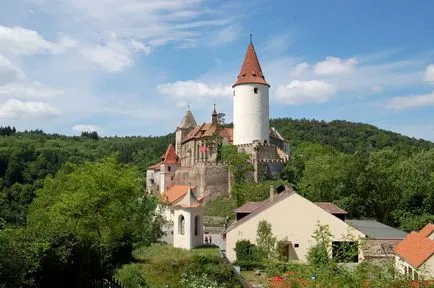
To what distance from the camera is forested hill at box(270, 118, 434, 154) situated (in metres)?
141

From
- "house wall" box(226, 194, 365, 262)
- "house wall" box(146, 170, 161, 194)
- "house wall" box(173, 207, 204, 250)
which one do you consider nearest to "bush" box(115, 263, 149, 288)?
"house wall" box(173, 207, 204, 250)

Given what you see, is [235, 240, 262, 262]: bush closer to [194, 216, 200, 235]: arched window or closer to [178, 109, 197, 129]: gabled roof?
[194, 216, 200, 235]: arched window

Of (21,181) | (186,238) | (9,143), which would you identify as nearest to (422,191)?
(186,238)

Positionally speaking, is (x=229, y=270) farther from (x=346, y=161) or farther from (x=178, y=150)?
(x=178, y=150)

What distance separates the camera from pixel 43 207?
131 feet

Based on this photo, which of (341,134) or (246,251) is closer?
(246,251)

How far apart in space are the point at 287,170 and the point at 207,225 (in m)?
16.7

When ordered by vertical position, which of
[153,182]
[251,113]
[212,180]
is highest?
[251,113]

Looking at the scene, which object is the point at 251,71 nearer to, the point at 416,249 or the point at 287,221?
the point at 287,221

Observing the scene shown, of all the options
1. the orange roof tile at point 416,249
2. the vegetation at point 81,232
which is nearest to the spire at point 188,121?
the vegetation at point 81,232

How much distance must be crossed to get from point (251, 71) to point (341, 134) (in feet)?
328

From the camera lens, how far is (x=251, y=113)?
2785 inches

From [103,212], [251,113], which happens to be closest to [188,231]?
[103,212]

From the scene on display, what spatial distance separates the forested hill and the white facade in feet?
218
